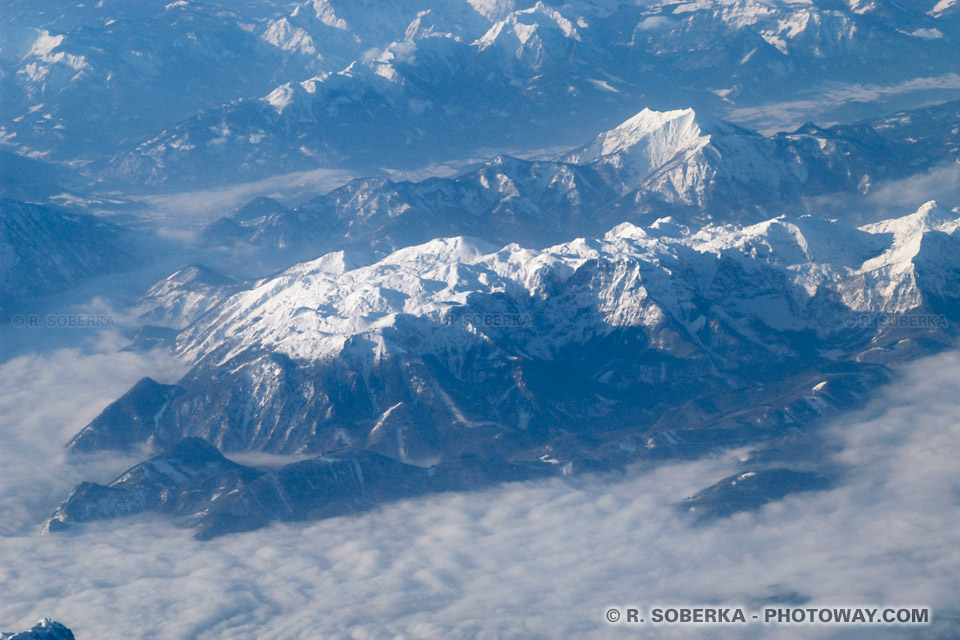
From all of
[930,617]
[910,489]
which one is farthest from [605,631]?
[910,489]

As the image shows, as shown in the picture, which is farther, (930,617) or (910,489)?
(910,489)

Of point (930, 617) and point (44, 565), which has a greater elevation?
point (44, 565)

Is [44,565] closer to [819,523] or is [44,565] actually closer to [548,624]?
[548,624]

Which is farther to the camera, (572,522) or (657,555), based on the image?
(572,522)

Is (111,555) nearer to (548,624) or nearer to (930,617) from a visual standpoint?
(548,624)

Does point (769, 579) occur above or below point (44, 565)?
below

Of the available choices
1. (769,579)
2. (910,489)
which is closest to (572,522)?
(769,579)

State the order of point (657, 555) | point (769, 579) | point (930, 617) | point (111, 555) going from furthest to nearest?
point (111, 555)
point (657, 555)
point (769, 579)
point (930, 617)

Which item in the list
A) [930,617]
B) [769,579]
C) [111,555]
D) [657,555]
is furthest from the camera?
[111,555]

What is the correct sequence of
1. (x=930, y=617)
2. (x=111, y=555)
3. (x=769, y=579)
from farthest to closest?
(x=111, y=555), (x=769, y=579), (x=930, y=617)
